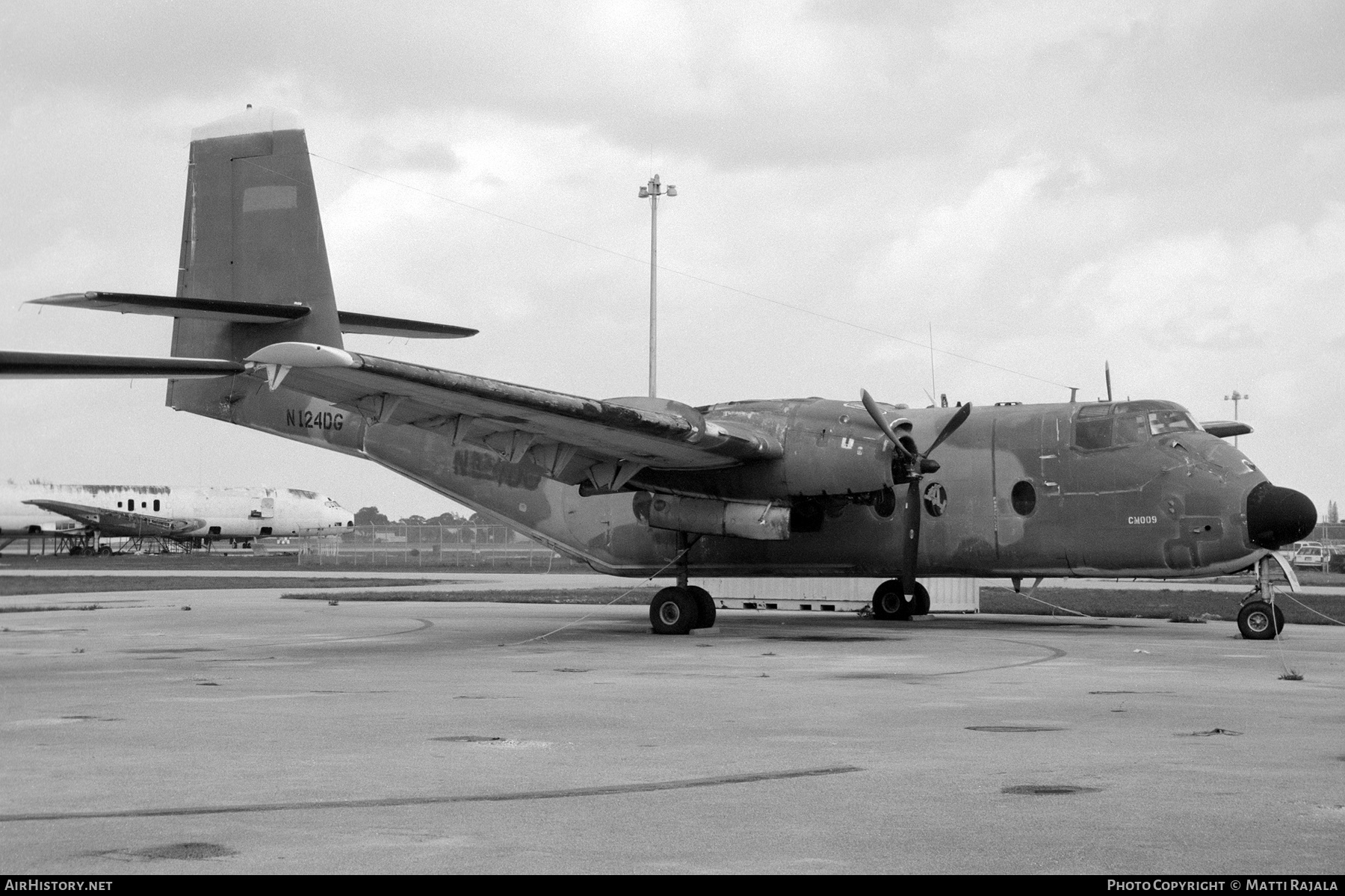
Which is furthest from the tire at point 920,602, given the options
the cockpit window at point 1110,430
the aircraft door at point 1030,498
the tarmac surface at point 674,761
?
the tarmac surface at point 674,761

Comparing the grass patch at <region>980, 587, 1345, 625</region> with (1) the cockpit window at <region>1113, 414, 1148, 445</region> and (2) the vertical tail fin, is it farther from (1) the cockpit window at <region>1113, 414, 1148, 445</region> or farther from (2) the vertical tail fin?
(2) the vertical tail fin

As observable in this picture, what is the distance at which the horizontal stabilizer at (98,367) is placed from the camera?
11055 millimetres

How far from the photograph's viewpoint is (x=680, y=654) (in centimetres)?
1714

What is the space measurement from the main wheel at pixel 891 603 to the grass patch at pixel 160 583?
23321mm

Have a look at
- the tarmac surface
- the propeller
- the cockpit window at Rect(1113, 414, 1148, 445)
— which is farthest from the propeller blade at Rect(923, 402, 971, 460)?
the tarmac surface

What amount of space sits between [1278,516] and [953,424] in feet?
16.3

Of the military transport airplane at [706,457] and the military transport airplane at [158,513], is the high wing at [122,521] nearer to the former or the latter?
the military transport airplane at [158,513]

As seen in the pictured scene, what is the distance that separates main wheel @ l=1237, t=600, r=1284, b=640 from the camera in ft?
63.0

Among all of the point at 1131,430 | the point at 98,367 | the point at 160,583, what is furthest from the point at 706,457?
the point at 160,583

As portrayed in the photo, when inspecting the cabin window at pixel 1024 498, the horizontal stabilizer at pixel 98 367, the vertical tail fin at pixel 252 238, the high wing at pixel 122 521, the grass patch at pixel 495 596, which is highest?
the vertical tail fin at pixel 252 238

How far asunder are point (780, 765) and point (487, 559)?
7104 centimetres

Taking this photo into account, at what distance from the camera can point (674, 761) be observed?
842 cm

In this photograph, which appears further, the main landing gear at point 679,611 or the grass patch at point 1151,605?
the grass patch at point 1151,605
